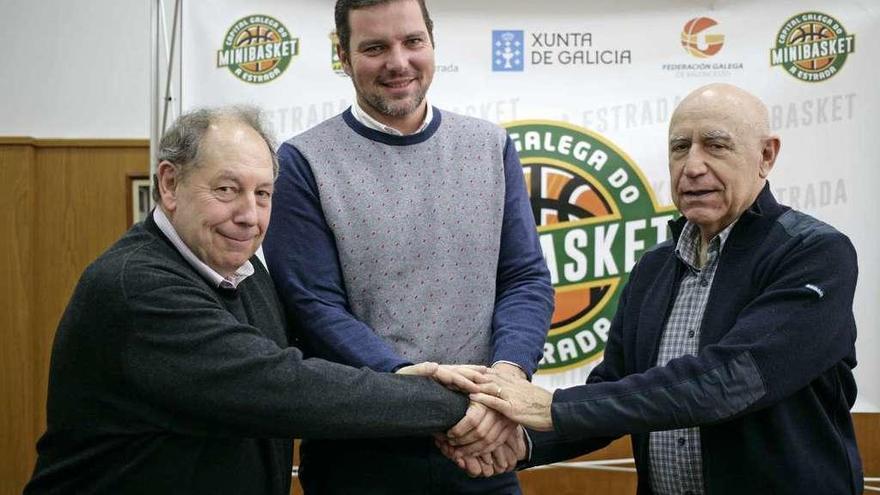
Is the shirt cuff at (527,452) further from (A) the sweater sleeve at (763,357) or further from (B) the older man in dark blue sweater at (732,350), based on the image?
(A) the sweater sleeve at (763,357)

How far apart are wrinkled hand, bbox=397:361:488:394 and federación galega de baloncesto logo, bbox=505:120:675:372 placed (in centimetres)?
175

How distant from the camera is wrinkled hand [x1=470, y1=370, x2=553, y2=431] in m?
1.89

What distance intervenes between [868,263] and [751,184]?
1.96m

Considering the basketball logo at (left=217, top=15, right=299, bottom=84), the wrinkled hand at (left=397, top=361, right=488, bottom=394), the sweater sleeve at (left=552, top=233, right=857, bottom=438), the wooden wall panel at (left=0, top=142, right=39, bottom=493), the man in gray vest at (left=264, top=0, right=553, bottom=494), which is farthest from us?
the wooden wall panel at (left=0, top=142, right=39, bottom=493)

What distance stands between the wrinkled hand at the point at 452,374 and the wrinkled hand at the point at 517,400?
0.02 m

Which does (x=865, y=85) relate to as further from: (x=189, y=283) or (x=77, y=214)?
(x=77, y=214)

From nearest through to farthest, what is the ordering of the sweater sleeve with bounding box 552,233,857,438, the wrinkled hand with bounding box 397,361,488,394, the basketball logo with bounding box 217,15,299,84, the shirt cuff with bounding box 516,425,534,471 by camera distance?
the sweater sleeve with bounding box 552,233,857,438 → the wrinkled hand with bounding box 397,361,488,394 → the shirt cuff with bounding box 516,425,534,471 → the basketball logo with bounding box 217,15,299,84

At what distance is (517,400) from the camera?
1912mm

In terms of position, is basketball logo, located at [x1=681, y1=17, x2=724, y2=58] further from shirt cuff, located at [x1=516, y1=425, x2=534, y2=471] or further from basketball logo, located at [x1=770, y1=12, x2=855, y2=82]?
shirt cuff, located at [x1=516, y1=425, x2=534, y2=471]

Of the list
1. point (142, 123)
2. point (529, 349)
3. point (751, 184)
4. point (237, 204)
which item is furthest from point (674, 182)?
point (142, 123)

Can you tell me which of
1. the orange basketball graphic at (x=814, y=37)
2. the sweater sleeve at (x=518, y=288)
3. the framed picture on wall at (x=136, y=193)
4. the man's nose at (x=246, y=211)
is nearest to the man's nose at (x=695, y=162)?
the sweater sleeve at (x=518, y=288)

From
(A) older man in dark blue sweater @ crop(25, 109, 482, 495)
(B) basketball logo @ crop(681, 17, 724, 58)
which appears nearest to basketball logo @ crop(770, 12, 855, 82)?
(B) basketball logo @ crop(681, 17, 724, 58)

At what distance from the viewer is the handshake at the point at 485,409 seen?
1.86 meters

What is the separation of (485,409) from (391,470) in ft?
0.81
